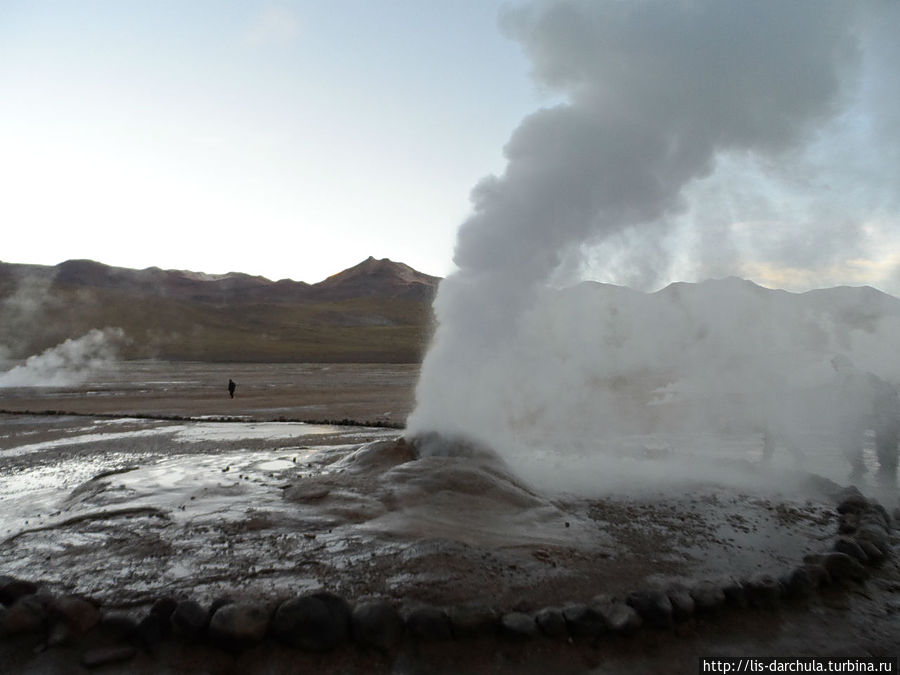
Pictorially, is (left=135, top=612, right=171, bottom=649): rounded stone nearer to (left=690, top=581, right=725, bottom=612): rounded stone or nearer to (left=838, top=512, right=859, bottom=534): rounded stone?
(left=690, top=581, right=725, bottom=612): rounded stone

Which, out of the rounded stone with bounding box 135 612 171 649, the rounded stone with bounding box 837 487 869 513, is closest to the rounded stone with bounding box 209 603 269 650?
the rounded stone with bounding box 135 612 171 649

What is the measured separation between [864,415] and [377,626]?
1521 cm

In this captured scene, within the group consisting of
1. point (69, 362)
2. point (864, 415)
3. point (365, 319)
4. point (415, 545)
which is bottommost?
point (69, 362)

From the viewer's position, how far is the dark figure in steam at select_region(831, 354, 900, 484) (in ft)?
38.0

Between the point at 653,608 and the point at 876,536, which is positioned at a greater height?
the point at 876,536

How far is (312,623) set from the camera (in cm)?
442

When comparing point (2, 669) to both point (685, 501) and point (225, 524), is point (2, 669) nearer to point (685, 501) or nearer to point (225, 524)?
point (225, 524)

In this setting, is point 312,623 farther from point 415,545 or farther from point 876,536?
point 876,536

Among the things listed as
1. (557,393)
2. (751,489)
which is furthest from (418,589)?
(557,393)

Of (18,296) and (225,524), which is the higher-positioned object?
(18,296)

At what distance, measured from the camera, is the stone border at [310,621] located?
4375 mm

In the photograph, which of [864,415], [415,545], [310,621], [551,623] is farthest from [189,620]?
[864,415]

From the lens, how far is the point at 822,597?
560 cm

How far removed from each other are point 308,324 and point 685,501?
107 metres
